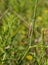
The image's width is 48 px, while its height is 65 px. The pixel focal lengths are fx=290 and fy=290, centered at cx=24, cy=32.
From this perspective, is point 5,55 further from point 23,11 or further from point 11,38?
point 23,11

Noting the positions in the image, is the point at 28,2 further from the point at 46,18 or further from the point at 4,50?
the point at 4,50

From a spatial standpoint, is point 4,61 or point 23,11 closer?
point 4,61

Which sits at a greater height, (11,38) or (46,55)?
(11,38)

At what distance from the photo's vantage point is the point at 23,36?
2.94 metres

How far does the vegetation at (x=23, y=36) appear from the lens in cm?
212

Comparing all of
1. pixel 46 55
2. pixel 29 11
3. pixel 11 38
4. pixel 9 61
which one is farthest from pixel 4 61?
pixel 29 11

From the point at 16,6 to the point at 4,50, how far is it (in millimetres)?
1384

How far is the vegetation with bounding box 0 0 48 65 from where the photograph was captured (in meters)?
2.12

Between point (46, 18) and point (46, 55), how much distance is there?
49.5 inches

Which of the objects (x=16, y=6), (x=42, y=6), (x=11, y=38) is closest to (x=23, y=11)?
(x=16, y=6)

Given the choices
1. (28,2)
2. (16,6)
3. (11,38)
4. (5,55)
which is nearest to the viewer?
(5,55)

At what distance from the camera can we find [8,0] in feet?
11.7

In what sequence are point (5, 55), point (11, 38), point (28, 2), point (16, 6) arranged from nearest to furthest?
point (5, 55), point (11, 38), point (16, 6), point (28, 2)

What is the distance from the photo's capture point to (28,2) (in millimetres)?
3711
